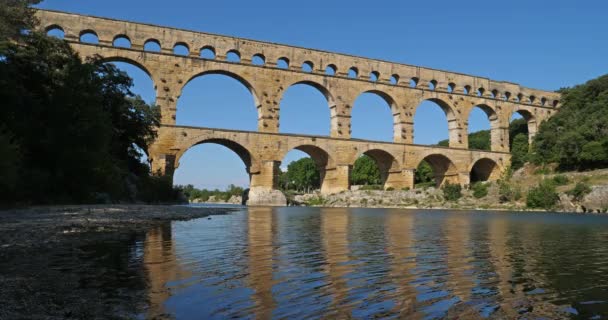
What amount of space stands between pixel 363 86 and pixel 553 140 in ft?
58.7

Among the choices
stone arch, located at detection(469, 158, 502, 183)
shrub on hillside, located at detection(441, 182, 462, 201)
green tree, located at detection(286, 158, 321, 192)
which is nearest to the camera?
shrub on hillside, located at detection(441, 182, 462, 201)

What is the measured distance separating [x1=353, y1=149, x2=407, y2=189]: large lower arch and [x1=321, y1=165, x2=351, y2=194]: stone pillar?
10.6ft

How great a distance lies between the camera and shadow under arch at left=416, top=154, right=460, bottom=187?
44.2 meters

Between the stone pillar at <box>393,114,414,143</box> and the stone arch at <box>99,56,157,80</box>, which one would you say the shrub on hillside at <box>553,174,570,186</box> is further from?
the stone arch at <box>99,56,157,80</box>

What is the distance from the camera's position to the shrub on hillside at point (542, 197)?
1303 inches

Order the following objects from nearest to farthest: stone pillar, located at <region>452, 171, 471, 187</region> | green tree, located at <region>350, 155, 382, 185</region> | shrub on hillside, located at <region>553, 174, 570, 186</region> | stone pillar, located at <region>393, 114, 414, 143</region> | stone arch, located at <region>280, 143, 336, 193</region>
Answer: shrub on hillside, located at <region>553, 174, 570, 186</region>
stone arch, located at <region>280, 143, 336, 193</region>
stone pillar, located at <region>393, 114, 414, 143</region>
stone pillar, located at <region>452, 171, 471, 187</region>
green tree, located at <region>350, 155, 382, 185</region>

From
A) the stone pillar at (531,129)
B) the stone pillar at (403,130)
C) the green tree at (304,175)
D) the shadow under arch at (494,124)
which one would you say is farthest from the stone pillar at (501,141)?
the green tree at (304,175)

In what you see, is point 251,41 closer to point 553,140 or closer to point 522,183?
point 522,183

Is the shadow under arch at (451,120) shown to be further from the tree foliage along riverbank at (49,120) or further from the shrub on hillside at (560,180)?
the tree foliage along riverbank at (49,120)

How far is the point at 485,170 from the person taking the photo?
156 ft

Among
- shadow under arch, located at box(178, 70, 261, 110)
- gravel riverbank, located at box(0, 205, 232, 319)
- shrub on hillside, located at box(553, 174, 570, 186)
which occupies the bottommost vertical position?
gravel riverbank, located at box(0, 205, 232, 319)

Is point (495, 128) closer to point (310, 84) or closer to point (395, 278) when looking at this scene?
point (310, 84)

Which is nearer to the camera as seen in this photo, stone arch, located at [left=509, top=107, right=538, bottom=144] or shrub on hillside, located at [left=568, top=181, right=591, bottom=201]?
shrub on hillside, located at [left=568, top=181, right=591, bottom=201]

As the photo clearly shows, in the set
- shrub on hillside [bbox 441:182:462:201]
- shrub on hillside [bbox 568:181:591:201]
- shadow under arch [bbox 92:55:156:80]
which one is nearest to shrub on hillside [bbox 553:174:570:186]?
shrub on hillside [bbox 568:181:591:201]
